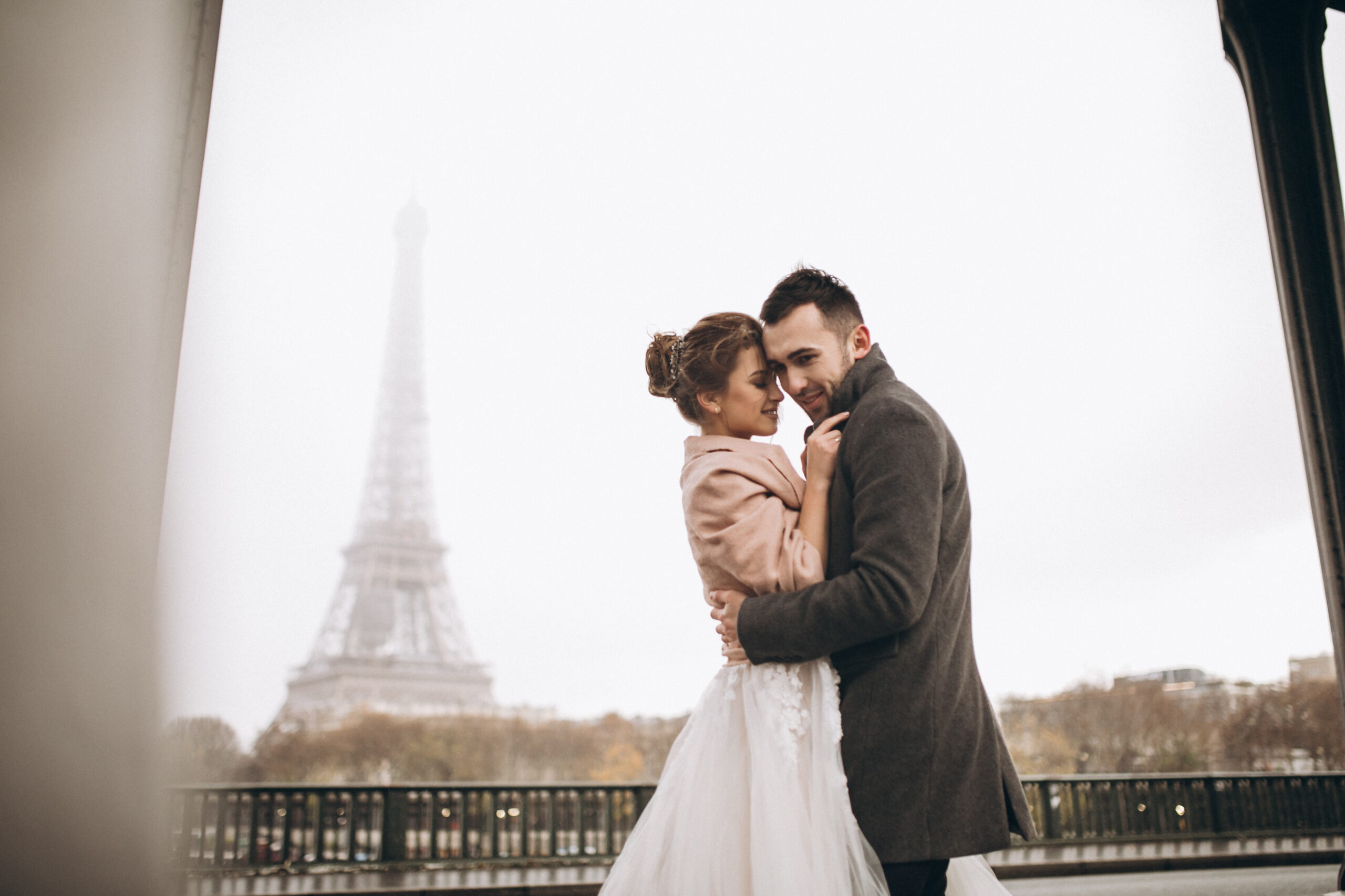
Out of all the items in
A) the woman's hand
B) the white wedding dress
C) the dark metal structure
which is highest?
the dark metal structure

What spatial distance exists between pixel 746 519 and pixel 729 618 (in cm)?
17

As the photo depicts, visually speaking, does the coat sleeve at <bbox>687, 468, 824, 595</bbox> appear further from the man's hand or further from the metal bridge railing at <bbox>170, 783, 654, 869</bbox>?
the metal bridge railing at <bbox>170, 783, 654, 869</bbox>

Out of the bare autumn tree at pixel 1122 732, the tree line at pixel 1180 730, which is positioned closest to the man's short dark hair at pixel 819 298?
the tree line at pixel 1180 730

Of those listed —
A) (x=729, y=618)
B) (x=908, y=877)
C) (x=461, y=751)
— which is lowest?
(x=461, y=751)

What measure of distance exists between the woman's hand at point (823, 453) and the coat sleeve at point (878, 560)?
69 millimetres

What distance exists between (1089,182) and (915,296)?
379 centimetres

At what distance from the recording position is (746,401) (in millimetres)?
1632

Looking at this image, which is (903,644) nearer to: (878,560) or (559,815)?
(878,560)

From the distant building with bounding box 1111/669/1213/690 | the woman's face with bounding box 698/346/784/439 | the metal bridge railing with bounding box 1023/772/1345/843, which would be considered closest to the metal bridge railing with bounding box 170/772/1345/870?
the metal bridge railing with bounding box 1023/772/1345/843

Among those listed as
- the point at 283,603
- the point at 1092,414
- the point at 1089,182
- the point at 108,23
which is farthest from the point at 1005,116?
the point at 283,603

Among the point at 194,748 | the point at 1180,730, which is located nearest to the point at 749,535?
the point at 194,748

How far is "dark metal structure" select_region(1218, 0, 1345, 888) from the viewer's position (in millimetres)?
2855

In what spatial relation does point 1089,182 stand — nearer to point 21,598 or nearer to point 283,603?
point 21,598

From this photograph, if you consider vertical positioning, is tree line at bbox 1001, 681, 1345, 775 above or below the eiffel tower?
below
